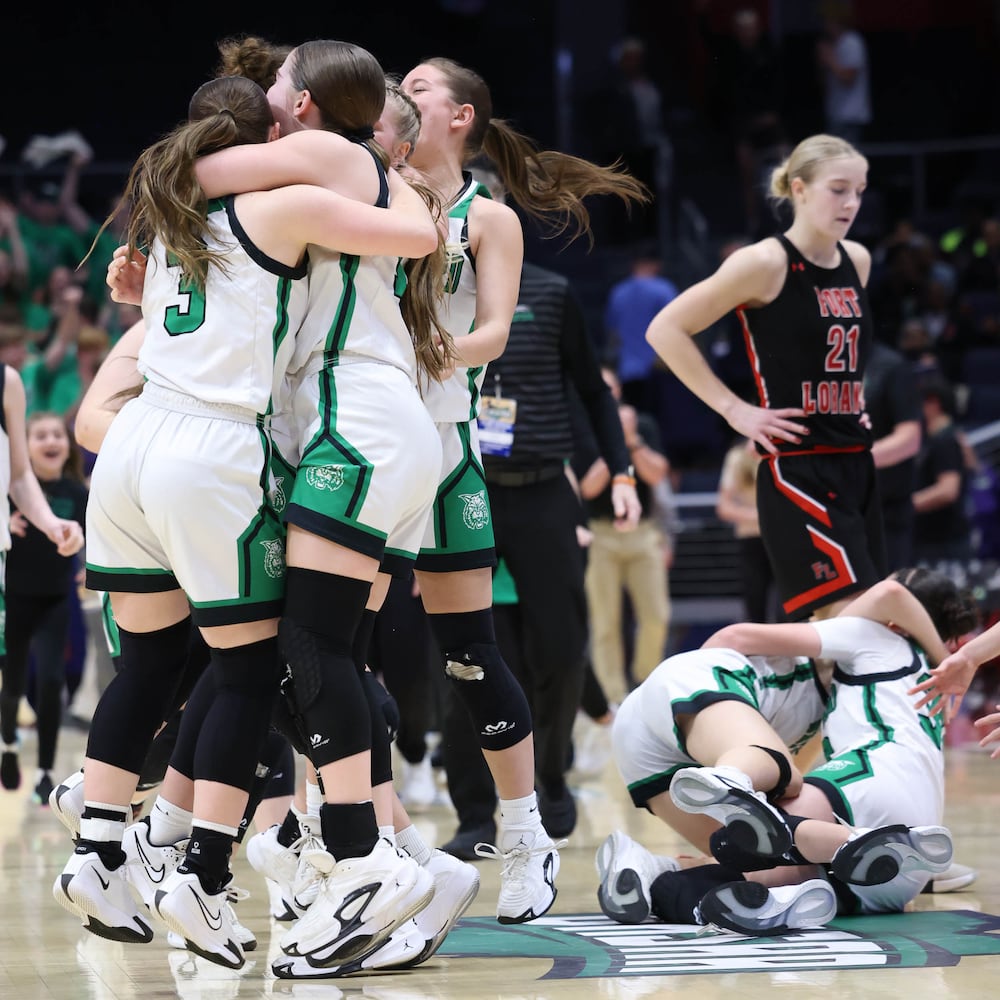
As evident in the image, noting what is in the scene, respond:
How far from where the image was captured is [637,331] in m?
12.7

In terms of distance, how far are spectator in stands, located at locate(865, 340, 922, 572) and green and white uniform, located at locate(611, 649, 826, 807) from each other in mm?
2556

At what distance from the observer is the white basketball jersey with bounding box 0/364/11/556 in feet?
17.2

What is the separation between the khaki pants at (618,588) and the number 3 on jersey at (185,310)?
5872 mm

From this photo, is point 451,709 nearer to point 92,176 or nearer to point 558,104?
point 92,176

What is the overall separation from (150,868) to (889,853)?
5.19 ft

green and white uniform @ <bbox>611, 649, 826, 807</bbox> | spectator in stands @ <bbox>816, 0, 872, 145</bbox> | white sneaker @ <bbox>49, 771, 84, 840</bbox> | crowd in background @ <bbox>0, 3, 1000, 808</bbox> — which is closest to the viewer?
white sneaker @ <bbox>49, 771, 84, 840</bbox>

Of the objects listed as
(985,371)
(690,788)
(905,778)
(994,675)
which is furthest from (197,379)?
(985,371)

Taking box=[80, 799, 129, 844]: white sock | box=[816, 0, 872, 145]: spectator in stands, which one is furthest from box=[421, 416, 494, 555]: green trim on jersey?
box=[816, 0, 872, 145]: spectator in stands

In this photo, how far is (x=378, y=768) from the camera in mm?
3316

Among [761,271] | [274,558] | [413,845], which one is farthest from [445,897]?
[761,271]

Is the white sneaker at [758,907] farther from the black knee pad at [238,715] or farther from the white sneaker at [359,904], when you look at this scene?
the black knee pad at [238,715]

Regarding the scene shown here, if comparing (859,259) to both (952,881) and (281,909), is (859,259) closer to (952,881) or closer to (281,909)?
(952,881)

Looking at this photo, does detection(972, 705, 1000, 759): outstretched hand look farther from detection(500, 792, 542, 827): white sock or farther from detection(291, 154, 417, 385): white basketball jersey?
detection(291, 154, 417, 385): white basketball jersey

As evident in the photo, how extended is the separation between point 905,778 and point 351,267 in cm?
185
